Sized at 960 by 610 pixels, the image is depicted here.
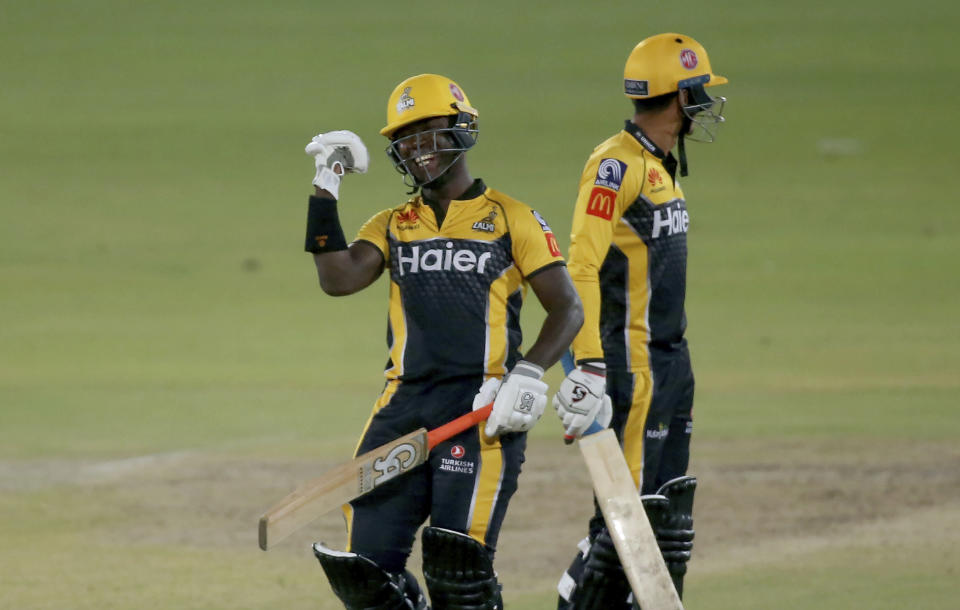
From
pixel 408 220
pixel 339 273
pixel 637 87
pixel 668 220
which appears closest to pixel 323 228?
pixel 339 273

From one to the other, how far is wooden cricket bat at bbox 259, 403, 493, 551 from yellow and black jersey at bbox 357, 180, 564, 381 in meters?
0.20

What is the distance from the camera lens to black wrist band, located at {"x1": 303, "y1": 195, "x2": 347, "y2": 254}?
4.57 m

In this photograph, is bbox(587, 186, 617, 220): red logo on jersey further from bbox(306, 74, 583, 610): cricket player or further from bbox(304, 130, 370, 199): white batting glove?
bbox(304, 130, 370, 199): white batting glove

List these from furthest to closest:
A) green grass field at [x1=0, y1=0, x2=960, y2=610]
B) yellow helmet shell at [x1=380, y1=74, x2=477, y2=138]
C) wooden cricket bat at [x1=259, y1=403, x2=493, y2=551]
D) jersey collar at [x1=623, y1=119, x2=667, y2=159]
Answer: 1. green grass field at [x1=0, y1=0, x2=960, y2=610]
2. jersey collar at [x1=623, y1=119, x2=667, y2=159]
3. yellow helmet shell at [x1=380, y1=74, x2=477, y2=138]
4. wooden cricket bat at [x1=259, y1=403, x2=493, y2=551]

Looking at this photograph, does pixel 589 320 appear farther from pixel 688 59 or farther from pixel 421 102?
pixel 688 59

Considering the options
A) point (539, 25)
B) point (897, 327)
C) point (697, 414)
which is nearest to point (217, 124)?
point (539, 25)

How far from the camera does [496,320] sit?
466 cm

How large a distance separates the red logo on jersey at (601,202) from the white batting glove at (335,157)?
0.79m

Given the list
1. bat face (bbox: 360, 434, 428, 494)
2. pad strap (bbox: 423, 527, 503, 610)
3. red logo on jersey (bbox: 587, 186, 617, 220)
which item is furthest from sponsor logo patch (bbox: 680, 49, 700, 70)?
pad strap (bbox: 423, 527, 503, 610)

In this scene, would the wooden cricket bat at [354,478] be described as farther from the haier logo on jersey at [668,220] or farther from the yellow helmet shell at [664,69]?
the yellow helmet shell at [664,69]

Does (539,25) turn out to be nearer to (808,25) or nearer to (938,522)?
(808,25)

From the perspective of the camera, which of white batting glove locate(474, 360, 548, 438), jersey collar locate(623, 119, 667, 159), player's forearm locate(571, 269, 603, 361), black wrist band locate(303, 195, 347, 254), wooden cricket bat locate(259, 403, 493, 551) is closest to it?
wooden cricket bat locate(259, 403, 493, 551)

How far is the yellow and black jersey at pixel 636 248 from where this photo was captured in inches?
204

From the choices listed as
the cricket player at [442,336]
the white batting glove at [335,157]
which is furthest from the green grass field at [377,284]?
the white batting glove at [335,157]
